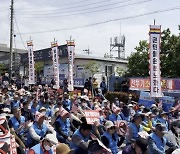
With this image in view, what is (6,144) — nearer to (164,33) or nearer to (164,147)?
(164,147)

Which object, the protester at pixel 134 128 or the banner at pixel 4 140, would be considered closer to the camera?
the banner at pixel 4 140

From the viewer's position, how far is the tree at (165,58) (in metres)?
25.1

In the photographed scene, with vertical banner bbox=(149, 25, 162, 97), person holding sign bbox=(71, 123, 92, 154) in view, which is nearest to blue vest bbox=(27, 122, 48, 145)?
person holding sign bbox=(71, 123, 92, 154)

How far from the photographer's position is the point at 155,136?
631cm

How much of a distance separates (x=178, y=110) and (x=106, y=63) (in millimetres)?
25287

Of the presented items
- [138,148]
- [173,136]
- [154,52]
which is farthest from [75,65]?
[138,148]

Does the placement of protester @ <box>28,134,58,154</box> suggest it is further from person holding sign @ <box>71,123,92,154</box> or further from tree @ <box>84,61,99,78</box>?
tree @ <box>84,61,99,78</box>

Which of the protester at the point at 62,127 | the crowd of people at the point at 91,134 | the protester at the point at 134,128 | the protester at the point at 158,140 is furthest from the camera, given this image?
the protester at the point at 62,127

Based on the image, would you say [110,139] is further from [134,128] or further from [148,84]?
[148,84]

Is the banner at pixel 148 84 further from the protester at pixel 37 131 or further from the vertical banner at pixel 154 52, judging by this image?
the protester at pixel 37 131

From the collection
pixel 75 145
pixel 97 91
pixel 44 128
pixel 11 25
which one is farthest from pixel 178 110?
pixel 11 25

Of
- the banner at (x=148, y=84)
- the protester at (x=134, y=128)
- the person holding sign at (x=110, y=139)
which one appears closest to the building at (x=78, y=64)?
the banner at (x=148, y=84)

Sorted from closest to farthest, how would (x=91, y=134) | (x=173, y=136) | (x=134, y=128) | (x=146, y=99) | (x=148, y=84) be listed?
(x=91, y=134) → (x=173, y=136) → (x=134, y=128) → (x=146, y=99) → (x=148, y=84)

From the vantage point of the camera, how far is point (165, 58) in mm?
25656
